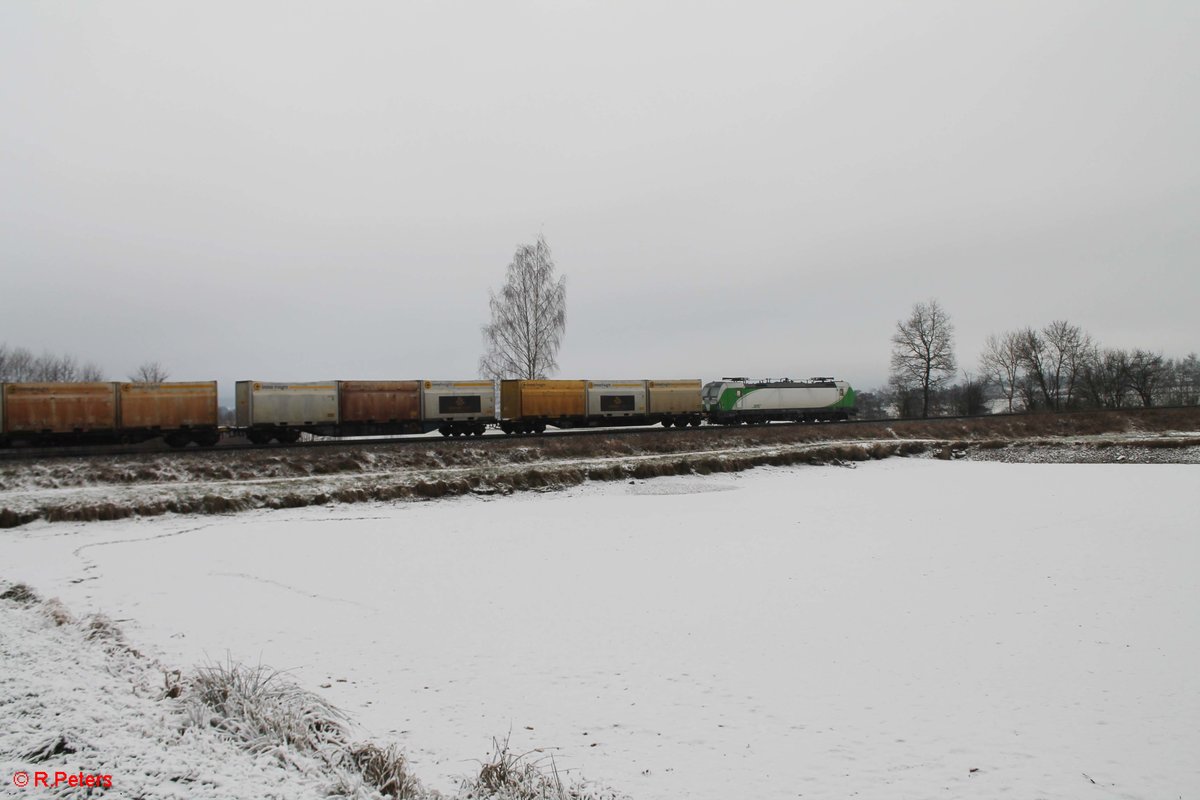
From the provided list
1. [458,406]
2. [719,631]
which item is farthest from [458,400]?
[719,631]

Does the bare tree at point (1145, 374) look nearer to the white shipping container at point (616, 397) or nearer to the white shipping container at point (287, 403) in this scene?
the white shipping container at point (616, 397)

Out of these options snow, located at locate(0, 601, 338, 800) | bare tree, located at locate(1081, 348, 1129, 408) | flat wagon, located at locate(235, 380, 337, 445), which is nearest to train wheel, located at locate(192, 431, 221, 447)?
flat wagon, located at locate(235, 380, 337, 445)

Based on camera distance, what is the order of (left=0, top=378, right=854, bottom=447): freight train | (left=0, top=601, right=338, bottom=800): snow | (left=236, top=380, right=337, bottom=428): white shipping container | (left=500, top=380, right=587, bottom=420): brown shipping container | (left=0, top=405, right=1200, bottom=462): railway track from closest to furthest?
1. (left=0, top=601, right=338, bottom=800): snow
2. (left=0, top=405, right=1200, bottom=462): railway track
3. (left=0, top=378, right=854, bottom=447): freight train
4. (left=236, top=380, right=337, bottom=428): white shipping container
5. (left=500, top=380, right=587, bottom=420): brown shipping container

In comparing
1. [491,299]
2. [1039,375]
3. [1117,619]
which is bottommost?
[1117,619]

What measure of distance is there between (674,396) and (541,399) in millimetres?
9473

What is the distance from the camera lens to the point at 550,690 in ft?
26.1

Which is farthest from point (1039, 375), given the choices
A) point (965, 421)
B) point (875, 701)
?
point (875, 701)

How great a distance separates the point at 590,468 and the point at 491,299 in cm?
2462

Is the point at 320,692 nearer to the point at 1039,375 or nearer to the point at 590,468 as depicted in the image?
the point at 590,468

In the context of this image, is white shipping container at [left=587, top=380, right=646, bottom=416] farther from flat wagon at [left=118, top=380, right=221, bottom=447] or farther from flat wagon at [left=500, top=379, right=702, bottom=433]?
flat wagon at [left=118, top=380, right=221, bottom=447]

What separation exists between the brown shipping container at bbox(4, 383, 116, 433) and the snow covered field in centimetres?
1076

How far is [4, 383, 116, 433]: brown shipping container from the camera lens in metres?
25.2

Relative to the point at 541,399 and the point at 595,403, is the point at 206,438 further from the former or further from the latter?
the point at 595,403

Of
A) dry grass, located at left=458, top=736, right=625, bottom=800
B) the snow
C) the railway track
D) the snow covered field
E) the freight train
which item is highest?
the freight train
